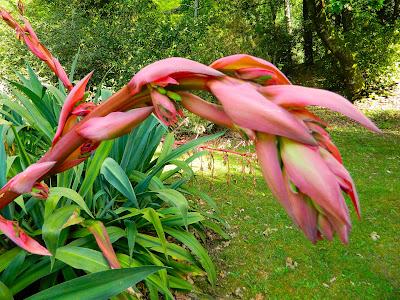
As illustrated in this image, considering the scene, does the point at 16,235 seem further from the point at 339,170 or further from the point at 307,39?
the point at 307,39

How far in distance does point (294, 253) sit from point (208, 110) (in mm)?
3271

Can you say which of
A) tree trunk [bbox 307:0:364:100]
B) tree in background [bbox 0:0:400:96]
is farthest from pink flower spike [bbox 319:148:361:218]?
tree trunk [bbox 307:0:364:100]

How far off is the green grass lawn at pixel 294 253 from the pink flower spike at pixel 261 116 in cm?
265

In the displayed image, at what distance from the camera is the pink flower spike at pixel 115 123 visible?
1.53 feet

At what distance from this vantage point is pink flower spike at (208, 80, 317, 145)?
0.36 m

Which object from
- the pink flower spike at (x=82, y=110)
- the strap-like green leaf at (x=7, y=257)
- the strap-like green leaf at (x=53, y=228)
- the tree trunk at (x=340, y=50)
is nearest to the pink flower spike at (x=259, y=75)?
the pink flower spike at (x=82, y=110)

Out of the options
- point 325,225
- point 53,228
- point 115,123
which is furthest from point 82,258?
point 325,225

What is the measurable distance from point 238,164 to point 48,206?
428cm

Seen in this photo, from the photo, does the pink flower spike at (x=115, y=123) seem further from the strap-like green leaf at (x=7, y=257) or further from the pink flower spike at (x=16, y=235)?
the strap-like green leaf at (x=7, y=257)

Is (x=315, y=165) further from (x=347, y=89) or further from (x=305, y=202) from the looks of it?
(x=347, y=89)

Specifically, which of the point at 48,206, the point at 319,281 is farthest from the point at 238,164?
the point at 48,206

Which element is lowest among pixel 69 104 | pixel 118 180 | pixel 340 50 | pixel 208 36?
pixel 340 50

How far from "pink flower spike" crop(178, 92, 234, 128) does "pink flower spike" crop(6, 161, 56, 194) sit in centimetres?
21

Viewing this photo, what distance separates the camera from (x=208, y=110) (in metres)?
0.43
